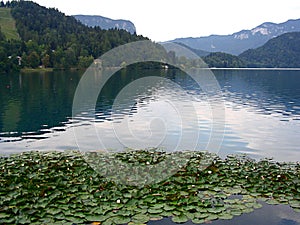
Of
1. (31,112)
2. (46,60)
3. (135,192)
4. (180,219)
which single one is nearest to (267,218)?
(180,219)

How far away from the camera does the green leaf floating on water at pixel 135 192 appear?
14.7m

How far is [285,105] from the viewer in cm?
6050

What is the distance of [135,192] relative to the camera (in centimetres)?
1706

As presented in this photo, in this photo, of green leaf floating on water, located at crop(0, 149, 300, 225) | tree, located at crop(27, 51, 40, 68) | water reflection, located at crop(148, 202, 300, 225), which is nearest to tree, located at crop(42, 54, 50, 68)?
tree, located at crop(27, 51, 40, 68)

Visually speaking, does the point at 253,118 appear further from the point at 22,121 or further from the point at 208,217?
the point at 208,217

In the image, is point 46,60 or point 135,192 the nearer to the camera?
point 135,192

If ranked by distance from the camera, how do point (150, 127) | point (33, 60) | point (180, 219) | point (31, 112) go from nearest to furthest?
point (180, 219) < point (150, 127) < point (31, 112) < point (33, 60)

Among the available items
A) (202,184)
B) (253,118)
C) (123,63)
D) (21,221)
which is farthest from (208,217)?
(123,63)

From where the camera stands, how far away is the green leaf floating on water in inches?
580

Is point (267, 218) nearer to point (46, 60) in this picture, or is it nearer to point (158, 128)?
point (158, 128)

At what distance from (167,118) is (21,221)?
33.6 m

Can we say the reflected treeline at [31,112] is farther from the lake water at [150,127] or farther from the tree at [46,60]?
the tree at [46,60]

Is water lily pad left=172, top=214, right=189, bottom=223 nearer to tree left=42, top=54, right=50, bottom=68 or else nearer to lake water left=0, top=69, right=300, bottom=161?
lake water left=0, top=69, right=300, bottom=161

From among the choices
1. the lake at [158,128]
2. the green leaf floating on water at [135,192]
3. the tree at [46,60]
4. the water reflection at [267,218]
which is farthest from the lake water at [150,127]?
the tree at [46,60]
